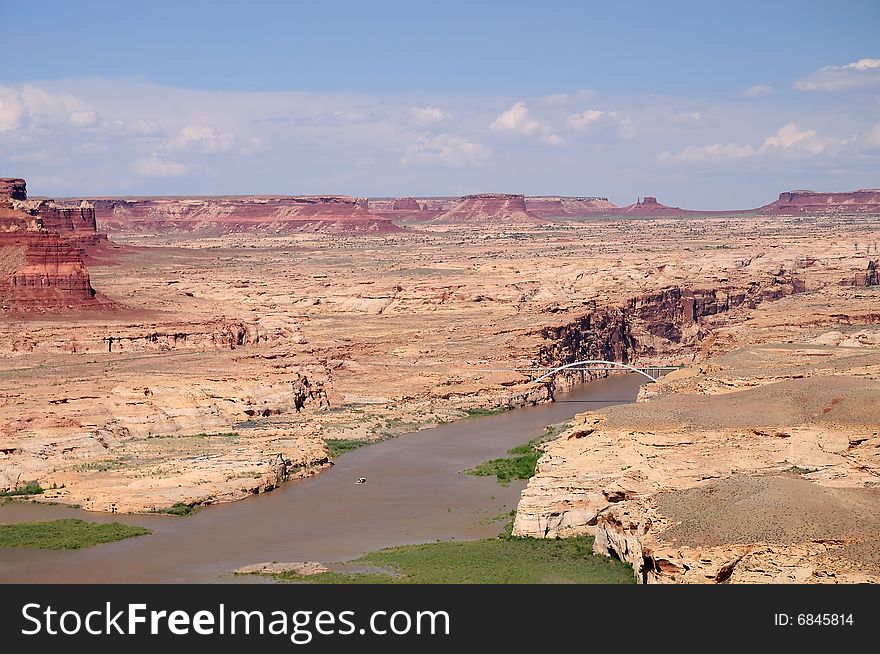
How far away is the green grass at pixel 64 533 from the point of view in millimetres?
42469

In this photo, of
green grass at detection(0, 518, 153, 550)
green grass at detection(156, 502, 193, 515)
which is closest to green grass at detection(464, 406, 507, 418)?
green grass at detection(156, 502, 193, 515)

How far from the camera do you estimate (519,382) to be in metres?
74.9

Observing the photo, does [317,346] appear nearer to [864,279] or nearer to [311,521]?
[311,521]

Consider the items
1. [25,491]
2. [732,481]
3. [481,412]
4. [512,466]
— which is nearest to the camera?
[732,481]

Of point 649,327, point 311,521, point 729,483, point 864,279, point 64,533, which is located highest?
point 864,279

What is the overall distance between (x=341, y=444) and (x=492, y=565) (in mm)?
24832

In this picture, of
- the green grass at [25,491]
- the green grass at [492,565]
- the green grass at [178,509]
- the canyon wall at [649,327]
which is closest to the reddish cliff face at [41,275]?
the canyon wall at [649,327]

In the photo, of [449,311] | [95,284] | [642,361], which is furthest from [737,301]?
[95,284]

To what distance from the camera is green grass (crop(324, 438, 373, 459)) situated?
58875 millimetres

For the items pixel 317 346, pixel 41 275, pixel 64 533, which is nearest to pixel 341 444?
pixel 64 533

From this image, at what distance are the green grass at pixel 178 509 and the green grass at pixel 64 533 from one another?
1992 millimetres

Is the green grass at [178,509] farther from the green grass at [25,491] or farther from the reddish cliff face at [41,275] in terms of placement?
the reddish cliff face at [41,275]

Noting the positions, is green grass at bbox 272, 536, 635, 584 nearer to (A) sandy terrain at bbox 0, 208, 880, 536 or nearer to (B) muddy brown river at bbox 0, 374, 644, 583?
(B) muddy brown river at bbox 0, 374, 644, 583

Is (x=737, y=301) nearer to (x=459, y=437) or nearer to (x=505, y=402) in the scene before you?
(x=505, y=402)
